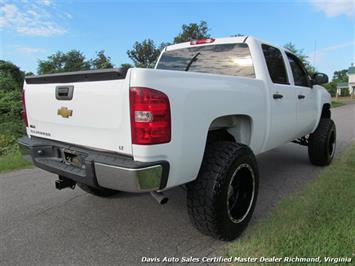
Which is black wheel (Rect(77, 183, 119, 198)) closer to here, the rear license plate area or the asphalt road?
the asphalt road

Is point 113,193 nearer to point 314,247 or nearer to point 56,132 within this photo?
point 56,132

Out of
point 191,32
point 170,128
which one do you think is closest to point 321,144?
point 170,128

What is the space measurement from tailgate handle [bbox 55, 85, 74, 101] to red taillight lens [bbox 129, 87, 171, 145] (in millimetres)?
723

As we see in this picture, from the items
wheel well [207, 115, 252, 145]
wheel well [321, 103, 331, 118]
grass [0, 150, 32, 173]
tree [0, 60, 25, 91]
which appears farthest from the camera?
tree [0, 60, 25, 91]

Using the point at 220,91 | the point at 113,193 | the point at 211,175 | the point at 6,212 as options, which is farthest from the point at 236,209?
the point at 6,212

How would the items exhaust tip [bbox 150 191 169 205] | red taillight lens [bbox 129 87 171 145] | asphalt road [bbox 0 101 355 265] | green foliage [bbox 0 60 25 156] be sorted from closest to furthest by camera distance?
red taillight lens [bbox 129 87 171 145]
exhaust tip [bbox 150 191 169 205]
asphalt road [bbox 0 101 355 265]
green foliage [bbox 0 60 25 156]

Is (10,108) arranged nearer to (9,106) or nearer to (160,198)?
(9,106)

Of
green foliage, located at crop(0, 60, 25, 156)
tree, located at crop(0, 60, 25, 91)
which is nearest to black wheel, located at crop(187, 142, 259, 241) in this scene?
green foliage, located at crop(0, 60, 25, 156)

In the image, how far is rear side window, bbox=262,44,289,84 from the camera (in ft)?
12.9

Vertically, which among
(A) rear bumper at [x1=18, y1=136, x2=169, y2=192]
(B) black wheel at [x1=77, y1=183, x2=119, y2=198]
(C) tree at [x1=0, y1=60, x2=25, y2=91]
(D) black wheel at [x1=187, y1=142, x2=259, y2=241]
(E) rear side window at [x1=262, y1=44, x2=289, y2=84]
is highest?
(C) tree at [x1=0, y1=60, x2=25, y2=91]

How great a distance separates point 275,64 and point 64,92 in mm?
2693

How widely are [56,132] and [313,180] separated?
12.0 ft

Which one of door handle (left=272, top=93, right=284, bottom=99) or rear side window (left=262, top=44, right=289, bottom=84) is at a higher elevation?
rear side window (left=262, top=44, right=289, bottom=84)

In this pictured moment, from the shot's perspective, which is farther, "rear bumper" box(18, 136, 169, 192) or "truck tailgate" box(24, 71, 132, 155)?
"truck tailgate" box(24, 71, 132, 155)
